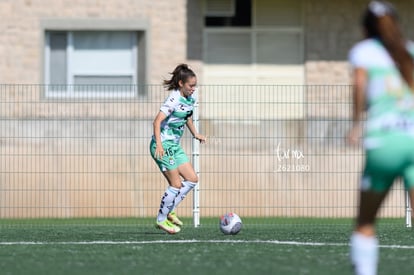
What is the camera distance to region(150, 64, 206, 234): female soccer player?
1595 cm

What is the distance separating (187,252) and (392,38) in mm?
4477

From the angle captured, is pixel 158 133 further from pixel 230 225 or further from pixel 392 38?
pixel 392 38

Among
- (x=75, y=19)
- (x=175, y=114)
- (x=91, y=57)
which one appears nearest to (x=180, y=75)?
(x=175, y=114)

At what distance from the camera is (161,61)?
2716 centimetres

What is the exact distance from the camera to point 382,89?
29.3 ft

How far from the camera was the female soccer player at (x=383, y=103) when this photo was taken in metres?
8.78

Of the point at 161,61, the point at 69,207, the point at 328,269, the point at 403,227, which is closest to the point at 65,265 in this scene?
the point at 328,269

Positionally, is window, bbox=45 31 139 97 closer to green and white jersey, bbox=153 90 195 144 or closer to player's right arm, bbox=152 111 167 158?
green and white jersey, bbox=153 90 195 144

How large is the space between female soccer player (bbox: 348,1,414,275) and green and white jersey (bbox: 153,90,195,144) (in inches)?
278

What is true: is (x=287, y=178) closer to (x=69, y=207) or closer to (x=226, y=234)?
(x=69, y=207)

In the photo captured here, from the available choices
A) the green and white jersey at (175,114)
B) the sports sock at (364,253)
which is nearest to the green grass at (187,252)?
the green and white jersey at (175,114)

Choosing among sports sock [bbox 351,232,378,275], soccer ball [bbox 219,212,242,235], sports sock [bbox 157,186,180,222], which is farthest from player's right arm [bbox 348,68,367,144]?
sports sock [bbox 157,186,180,222]

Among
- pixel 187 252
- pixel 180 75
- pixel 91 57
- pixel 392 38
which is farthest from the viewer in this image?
pixel 91 57

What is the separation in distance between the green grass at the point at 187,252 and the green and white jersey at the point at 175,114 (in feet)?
4.03
